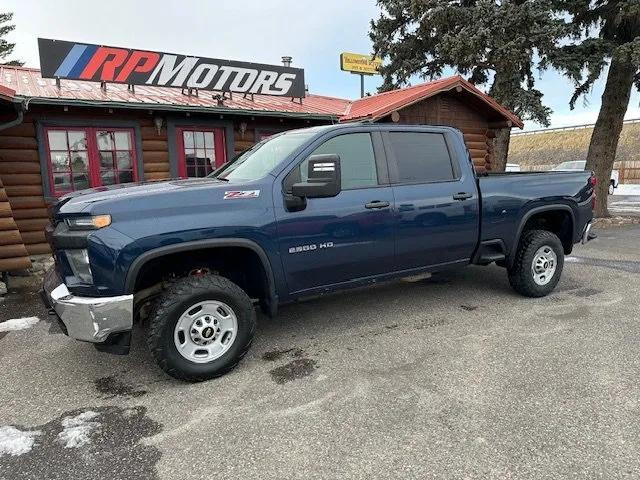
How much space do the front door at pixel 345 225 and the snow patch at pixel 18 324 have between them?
3219 mm

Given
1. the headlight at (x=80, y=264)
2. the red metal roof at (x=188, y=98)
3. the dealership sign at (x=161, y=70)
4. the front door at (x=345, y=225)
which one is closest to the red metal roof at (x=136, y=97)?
the red metal roof at (x=188, y=98)

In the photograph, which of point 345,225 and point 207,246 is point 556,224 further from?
point 207,246

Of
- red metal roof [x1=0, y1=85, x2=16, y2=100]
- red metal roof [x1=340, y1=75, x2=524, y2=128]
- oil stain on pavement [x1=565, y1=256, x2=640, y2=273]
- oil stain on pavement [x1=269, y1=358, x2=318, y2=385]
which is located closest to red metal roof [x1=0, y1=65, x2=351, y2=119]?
red metal roof [x1=0, y1=85, x2=16, y2=100]

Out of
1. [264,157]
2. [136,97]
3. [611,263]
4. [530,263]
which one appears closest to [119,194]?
[264,157]

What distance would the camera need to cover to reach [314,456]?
2.62m

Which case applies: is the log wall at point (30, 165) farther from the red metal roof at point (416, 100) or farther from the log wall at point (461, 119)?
the log wall at point (461, 119)

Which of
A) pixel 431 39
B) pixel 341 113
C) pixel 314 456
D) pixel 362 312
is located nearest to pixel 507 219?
pixel 362 312

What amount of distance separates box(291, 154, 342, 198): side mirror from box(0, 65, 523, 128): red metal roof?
550 cm

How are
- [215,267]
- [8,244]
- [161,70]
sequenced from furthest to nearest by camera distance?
[161,70] < [8,244] < [215,267]

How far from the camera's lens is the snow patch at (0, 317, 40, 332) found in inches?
195

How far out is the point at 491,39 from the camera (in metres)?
11.1

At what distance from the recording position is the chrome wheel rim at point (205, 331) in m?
3.46

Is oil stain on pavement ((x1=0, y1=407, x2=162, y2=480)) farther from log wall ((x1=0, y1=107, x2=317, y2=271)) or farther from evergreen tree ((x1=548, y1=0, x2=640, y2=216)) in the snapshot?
evergreen tree ((x1=548, y1=0, x2=640, y2=216))

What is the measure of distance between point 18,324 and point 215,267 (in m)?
2.75
